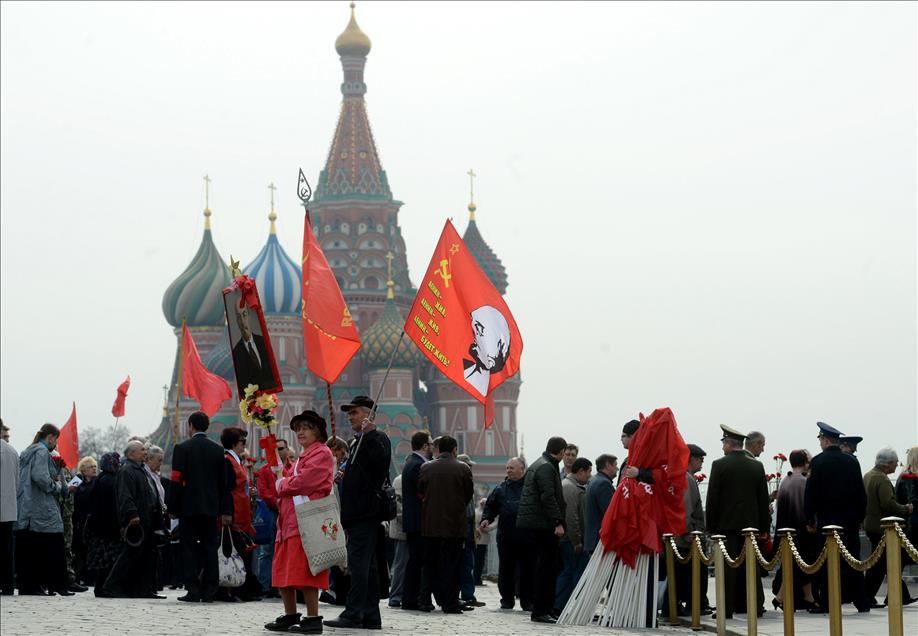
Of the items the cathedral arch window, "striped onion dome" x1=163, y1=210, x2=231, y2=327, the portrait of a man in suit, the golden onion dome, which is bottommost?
the portrait of a man in suit

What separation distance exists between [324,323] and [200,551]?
2.42 metres

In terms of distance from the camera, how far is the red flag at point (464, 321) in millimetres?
13680

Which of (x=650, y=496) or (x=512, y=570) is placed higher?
(x=650, y=496)

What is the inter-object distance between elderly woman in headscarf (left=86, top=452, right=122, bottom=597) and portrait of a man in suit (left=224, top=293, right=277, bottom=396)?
2.86 m

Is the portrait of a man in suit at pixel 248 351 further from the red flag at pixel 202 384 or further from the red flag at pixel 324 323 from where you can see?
the red flag at pixel 202 384

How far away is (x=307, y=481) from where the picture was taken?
11133 mm

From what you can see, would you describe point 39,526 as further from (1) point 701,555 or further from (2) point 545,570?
(1) point 701,555

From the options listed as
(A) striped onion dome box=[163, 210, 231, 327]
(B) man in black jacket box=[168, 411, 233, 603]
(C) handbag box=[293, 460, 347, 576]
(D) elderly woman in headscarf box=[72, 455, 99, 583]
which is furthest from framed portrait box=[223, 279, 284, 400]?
(A) striped onion dome box=[163, 210, 231, 327]

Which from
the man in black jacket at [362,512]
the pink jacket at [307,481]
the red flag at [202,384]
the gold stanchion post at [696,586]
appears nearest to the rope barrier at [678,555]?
the gold stanchion post at [696,586]

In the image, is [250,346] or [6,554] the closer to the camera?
[250,346]

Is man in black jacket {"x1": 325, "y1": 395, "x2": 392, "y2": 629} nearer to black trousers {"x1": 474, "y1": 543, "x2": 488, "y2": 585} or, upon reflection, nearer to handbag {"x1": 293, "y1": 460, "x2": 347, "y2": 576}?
handbag {"x1": 293, "y1": 460, "x2": 347, "y2": 576}

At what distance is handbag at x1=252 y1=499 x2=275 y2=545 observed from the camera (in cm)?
1522

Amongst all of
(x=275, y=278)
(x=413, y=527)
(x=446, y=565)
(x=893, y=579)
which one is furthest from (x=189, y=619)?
(x=275, y=278)

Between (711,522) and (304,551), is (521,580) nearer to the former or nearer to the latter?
(711,522)
